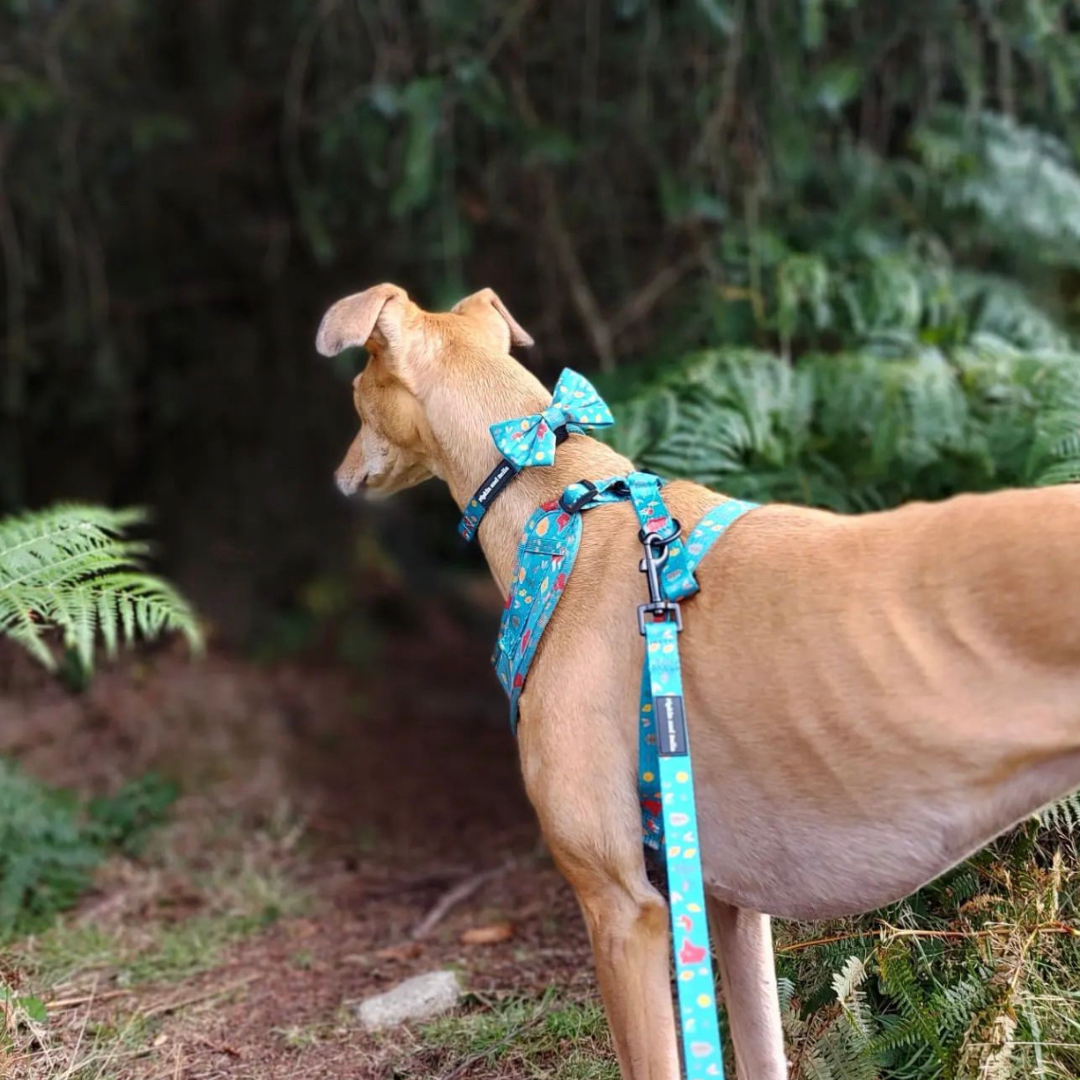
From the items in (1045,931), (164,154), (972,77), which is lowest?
(1045,931)

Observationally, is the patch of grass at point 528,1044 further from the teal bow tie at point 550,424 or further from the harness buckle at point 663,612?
the teal bow tie at point 550,424

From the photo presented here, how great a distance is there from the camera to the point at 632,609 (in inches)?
113

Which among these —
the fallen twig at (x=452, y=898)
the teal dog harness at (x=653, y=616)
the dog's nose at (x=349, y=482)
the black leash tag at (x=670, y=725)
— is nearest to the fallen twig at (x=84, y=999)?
the fallen twig at (x=452, y=898)

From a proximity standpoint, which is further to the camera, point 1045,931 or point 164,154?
point 164,154

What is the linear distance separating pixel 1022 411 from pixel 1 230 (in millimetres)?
6062

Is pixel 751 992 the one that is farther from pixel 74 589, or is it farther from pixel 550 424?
pixel 74 589

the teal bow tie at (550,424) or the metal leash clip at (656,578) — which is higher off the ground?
the teal bow tie at (550,424)

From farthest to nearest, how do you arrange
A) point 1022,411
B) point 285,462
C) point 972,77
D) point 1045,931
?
point 285,462 → point 972,77 → point 1022,411 → point 1045,931

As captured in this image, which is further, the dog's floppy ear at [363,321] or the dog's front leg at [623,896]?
the dog's floppy ear at [363,321]

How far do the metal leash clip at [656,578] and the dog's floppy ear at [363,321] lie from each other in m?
0.97

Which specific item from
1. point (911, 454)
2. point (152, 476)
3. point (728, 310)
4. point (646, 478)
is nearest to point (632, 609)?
point (646, 478)

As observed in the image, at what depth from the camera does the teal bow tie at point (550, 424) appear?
3.17m

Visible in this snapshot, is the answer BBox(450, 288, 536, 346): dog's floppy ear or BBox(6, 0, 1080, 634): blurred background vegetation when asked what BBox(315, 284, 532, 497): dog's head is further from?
BBox(6, 0, 1080, 634): blurred background vegetation

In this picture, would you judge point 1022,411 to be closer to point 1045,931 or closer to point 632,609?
point 1045,931
